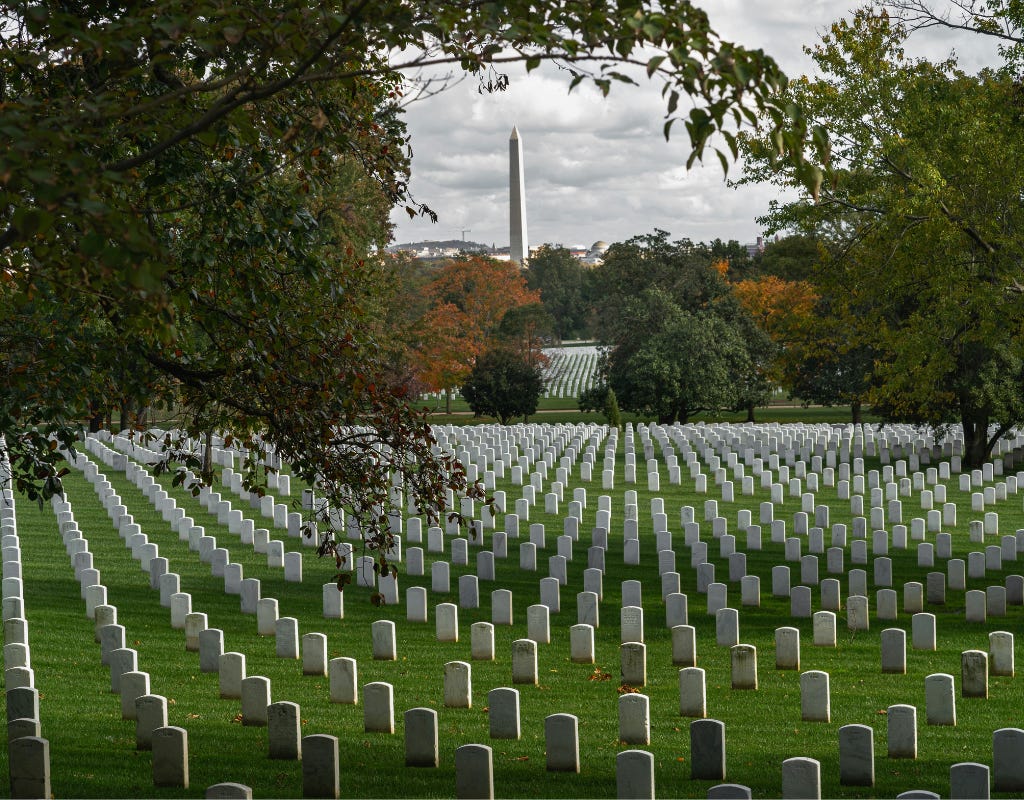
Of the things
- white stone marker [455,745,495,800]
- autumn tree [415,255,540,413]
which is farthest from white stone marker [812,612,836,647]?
autumn tree [415,255,540,413]

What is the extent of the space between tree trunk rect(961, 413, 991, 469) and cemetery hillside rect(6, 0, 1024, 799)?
5424 mm

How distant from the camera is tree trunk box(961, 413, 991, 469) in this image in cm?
3266

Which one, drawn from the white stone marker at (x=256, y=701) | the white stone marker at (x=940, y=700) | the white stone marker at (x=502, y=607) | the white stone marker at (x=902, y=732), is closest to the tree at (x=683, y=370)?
the white stone marker at (x=502, y=607)

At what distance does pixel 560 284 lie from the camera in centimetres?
12150

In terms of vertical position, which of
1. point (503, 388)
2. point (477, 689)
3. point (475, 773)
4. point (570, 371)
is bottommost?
point (477, 689)

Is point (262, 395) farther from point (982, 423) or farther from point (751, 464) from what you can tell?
point (982, 423)

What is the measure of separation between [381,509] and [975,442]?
87.5ft

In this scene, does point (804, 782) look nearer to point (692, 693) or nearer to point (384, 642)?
point (692, 693)

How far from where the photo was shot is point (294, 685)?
11.6m

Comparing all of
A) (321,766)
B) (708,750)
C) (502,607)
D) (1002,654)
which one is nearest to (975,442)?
(502,607)

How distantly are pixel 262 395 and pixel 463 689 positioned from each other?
149 inches

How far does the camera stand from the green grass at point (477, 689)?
8.52m

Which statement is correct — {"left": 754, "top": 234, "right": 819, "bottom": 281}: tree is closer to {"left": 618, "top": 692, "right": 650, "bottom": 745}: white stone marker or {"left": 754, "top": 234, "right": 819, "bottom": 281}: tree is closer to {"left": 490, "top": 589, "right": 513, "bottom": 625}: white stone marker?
{"left": 490, "top": 589, "right": 513, "bottom": 625}: white stone marker

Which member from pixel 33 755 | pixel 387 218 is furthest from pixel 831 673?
pixel 387 218
